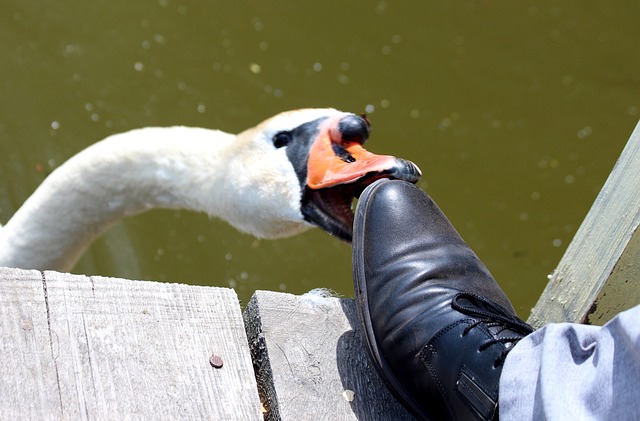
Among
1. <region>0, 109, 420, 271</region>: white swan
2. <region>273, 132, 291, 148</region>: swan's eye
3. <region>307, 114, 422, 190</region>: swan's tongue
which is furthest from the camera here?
<region>273, 132, 291, 148</region>: swan's eye

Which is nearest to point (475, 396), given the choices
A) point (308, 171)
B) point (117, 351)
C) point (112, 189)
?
point (117, 351)

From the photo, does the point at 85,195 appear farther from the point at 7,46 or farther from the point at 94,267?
the point at 7,46

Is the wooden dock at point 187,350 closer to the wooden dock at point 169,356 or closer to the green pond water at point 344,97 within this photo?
the wooden dock at point 169,356

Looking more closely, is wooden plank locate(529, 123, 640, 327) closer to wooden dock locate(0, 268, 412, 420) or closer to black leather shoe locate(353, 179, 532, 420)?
black leather shoe locate(353, 179, 532, 420)

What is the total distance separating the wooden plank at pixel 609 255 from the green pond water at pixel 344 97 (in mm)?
2226

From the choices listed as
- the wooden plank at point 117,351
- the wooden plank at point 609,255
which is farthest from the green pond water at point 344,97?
the wooden plank at point 117,351

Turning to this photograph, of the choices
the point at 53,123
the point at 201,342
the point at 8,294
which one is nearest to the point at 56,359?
the point at 8,294

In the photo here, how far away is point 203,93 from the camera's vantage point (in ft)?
16.9

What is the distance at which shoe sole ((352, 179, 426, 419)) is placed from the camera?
67.6 inches

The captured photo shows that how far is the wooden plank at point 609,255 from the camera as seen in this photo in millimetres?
1949

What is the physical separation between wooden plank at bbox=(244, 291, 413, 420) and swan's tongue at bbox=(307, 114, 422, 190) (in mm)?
443

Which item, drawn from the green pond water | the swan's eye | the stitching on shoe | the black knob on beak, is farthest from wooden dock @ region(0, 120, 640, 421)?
the green pond water

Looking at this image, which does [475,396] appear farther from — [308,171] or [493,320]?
[308,171]

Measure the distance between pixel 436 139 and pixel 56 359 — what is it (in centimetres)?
384
